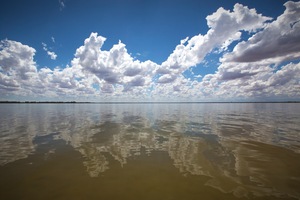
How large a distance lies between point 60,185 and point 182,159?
620cm

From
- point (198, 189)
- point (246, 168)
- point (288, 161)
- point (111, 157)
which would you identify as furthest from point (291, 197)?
point (111, 157)

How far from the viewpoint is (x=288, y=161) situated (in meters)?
8.31

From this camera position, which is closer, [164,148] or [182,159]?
[182,159]

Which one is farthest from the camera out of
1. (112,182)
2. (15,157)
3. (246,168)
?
(15,157)

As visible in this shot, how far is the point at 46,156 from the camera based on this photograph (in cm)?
912

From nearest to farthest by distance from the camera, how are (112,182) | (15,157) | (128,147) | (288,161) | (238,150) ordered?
1. (112,182)
2. (288,161)
3. (15,157)
4. (238,150)
5. (128,147)

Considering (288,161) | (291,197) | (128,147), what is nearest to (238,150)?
(288,161)

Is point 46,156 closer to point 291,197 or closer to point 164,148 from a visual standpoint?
point 164,148

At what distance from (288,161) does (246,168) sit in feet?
9.76

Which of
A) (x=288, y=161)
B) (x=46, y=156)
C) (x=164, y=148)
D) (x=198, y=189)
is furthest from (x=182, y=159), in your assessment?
(x=46, y=156)

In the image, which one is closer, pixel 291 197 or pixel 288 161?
pixel 291 197

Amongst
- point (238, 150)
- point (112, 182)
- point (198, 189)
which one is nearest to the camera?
point (198, 189)

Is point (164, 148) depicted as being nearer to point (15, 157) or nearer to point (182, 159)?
point (182, 159)

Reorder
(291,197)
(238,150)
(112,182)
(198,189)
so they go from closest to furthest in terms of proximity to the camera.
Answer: (291,197), (198,189), (112,182), (238,150)
